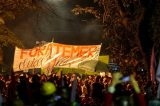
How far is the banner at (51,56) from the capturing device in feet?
63.2

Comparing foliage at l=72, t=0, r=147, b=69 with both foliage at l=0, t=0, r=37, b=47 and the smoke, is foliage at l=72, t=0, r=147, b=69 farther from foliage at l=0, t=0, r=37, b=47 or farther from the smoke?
the smoke

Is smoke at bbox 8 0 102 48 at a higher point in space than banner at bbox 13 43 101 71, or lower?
higher

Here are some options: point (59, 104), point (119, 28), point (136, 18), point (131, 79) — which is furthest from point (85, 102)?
point (131, 79)

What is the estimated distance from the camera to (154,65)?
10.2m

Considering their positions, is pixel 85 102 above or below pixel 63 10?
below

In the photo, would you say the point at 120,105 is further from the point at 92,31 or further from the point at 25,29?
the point at 92,31

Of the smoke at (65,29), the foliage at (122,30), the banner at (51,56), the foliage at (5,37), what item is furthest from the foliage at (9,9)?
the smoke at (65,29)

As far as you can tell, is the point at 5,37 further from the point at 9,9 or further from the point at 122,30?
the point at 122,30

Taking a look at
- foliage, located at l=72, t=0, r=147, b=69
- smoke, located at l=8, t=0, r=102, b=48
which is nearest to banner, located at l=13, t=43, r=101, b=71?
foliage, located at l=72, t=0, r=147, b=69

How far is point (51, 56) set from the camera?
19578 mm

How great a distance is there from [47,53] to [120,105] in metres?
13.6

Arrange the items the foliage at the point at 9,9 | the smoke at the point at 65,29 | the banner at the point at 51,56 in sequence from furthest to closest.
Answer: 1. the smoke at the point at 65,29
2. the foliage at the point at 9,9
3. the banner at the point at 51,56

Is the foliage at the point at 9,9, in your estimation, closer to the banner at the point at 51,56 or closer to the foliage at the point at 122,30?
the banner at the point at 51,56

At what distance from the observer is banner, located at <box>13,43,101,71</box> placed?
19261 millimetres
